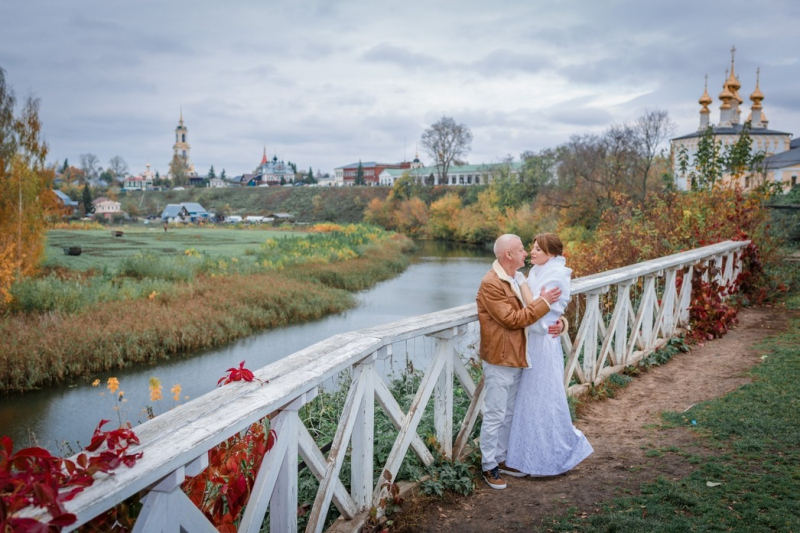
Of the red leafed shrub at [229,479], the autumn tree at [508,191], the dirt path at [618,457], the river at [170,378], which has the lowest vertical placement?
the river at [170,378]

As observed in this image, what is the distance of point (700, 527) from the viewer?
3463mm

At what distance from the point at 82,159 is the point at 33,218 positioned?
91.4 m

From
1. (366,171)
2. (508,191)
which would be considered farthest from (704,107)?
(366,171)

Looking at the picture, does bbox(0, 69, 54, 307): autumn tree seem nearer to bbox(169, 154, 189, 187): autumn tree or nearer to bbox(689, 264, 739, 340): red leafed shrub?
bbox(689, 264, 739, 340): red leafed shrub

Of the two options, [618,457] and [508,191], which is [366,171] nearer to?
[508,191]

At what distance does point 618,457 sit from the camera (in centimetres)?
466

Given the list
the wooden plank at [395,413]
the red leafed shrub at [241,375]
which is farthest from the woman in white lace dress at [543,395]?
the red leafed shrub at [241,375]

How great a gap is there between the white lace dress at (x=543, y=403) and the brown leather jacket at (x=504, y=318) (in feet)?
0.64

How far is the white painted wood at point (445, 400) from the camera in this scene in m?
4.01

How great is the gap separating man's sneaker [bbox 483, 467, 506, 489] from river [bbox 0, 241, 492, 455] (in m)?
4.71

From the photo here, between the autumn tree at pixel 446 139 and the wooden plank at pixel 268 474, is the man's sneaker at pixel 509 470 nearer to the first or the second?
the wooden plank at pixel 268 474

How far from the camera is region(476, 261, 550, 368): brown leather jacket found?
3.87 meters

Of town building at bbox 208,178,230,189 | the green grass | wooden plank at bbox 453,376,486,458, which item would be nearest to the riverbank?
wooden plank at bbox 453,376,486,458

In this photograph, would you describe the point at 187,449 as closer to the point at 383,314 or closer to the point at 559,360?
the point at 559,360
